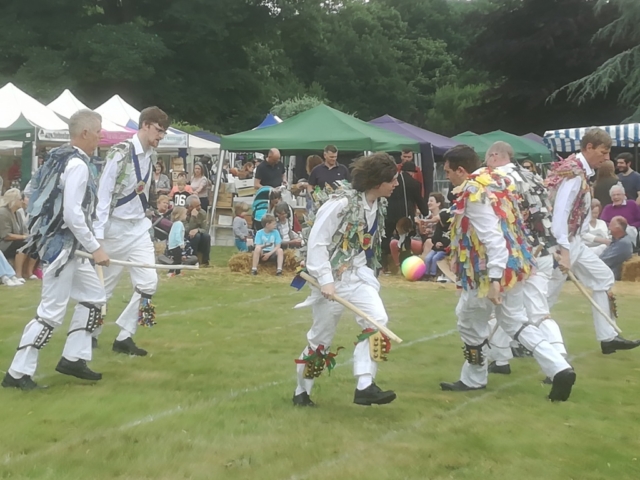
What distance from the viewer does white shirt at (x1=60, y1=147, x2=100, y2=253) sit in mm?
6602

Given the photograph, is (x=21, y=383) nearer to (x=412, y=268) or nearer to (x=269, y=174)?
(x=412, y=268)

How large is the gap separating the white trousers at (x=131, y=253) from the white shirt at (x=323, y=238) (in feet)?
7.66

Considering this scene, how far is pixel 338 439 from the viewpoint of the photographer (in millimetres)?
5551

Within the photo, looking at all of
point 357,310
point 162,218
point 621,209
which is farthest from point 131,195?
point 621,209

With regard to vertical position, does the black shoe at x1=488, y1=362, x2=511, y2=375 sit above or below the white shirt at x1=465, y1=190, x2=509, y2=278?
below

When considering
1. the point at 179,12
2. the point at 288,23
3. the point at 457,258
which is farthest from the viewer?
the point at 288,23

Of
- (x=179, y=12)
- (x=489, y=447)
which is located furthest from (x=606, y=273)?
(x=179, y=12)

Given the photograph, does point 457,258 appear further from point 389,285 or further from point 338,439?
point 389,285

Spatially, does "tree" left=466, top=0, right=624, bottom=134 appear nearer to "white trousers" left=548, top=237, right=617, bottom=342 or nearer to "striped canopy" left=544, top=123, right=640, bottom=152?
"striped canopy" left=544, top=123, right=640, bottom=152

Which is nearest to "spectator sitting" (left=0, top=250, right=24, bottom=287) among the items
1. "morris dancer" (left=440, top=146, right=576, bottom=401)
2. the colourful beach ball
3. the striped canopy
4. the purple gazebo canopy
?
the colourful beach ball

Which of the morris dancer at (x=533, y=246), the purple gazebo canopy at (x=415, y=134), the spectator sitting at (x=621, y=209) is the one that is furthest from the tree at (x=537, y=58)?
the morris dancer at (x=533, y=246)

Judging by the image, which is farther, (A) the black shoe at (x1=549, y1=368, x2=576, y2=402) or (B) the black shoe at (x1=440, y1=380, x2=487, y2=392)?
(B) the black shoe at (x1=440, y1=380, x2=487, y2=392)

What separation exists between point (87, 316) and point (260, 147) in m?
10.7

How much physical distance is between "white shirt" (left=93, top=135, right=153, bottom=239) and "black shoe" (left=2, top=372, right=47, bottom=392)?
4.53 ft
